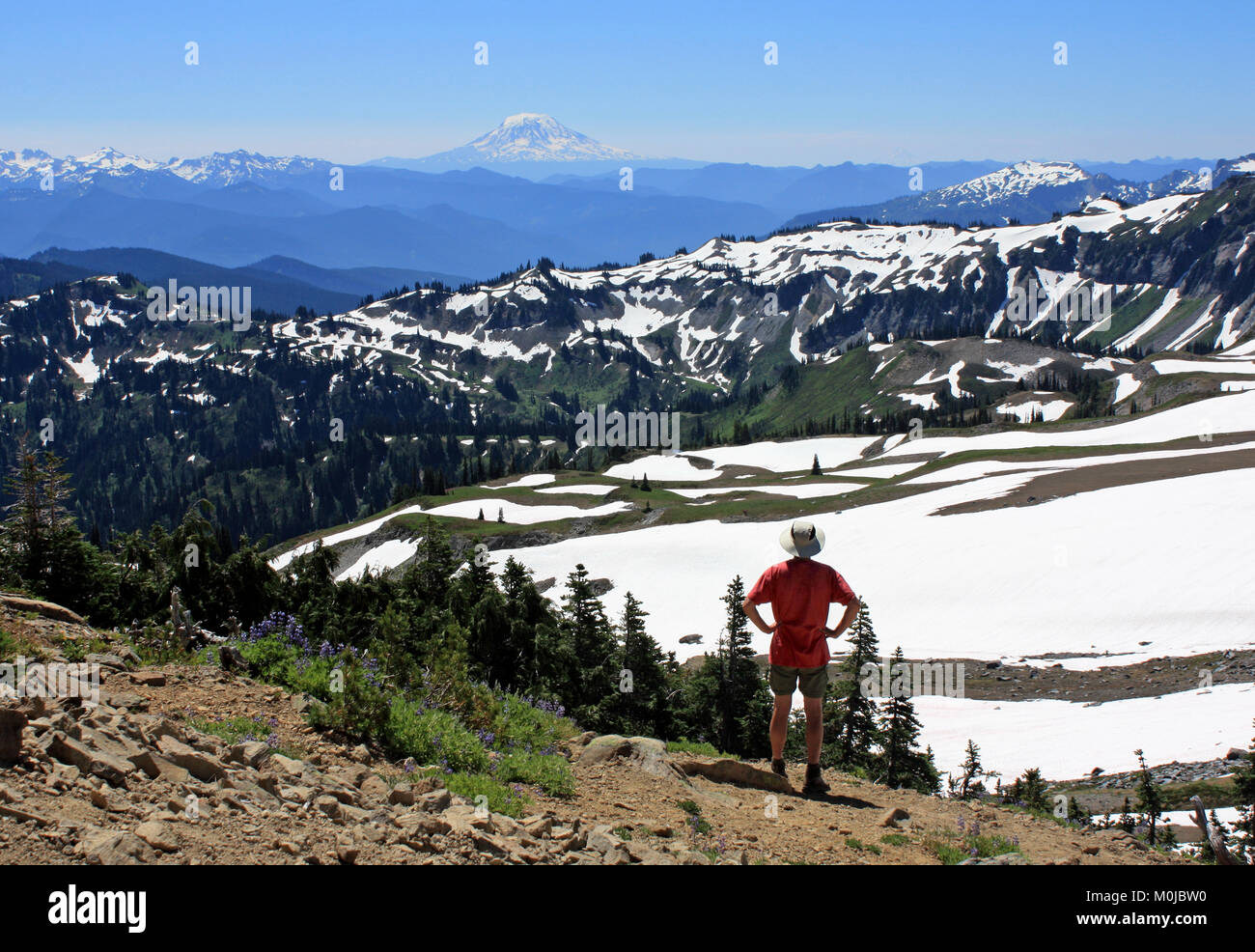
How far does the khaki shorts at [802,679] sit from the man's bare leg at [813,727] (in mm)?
121

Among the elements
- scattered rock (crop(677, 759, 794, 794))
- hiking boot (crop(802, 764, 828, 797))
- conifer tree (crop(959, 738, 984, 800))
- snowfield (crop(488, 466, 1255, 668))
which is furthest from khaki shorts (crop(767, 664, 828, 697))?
snowfield (crop(488, 466, 1255, 668))

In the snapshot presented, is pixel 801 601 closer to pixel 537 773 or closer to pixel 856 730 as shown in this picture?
pixel 537 773

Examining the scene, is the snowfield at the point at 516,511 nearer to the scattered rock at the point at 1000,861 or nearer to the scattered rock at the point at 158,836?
the scattered rock at the point at 1000,861

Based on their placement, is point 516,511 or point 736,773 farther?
point 516,511

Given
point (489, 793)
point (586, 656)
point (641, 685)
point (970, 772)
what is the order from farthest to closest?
1. point (586, 656)
2. point (641, 685)
3. point (970, 772)
4. point (489, 793)

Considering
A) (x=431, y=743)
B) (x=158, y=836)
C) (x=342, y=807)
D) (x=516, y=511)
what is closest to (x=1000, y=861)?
(x=342, y=807)

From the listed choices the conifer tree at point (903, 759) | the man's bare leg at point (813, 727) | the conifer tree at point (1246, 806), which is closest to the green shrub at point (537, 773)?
the man's bare leg at point (813, 727)

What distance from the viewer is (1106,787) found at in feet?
85.9

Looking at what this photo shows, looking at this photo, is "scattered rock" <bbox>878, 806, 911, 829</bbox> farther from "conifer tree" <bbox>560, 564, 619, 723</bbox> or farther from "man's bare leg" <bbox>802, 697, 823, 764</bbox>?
"conifer tree" <bbox>560, 564, 619, 723</bbox>

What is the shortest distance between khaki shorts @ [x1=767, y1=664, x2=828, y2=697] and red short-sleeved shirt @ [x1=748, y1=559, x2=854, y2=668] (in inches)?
3.4

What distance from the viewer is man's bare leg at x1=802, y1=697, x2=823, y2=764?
12.2 metres

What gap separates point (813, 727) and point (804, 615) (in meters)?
1.81

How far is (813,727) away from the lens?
40.6 ft
